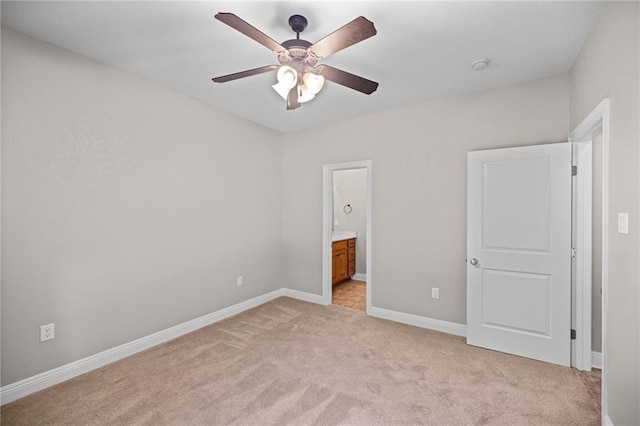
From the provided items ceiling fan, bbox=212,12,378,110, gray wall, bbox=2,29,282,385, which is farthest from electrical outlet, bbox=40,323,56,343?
ceiling fan, bbox=212,12,378,110

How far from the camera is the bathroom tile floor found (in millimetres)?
4207

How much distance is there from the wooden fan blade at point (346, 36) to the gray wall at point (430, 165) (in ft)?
6.71

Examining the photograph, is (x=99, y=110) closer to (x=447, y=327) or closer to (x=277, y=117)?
(x=277, y=117)

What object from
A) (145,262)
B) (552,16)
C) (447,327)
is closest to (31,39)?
(145,262)

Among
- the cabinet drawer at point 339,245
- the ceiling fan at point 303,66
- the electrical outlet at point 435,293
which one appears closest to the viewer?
the ceiling fan at point 303,66

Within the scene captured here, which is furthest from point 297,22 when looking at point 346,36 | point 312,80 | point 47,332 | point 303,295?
point 303,295

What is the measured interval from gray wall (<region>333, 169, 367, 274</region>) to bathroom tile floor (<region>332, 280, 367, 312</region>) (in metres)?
0.53

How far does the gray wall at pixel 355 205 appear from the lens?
5.78m

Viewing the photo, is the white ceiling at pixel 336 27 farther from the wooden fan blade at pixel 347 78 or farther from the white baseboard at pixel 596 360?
the white baseboard at pixel 596 360

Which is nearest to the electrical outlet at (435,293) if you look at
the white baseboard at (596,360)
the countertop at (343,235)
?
the white baseboard at (596,360)

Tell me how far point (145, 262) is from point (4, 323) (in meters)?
1.00

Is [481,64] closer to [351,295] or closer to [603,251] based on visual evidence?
[603,251]

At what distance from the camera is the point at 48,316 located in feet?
7.39

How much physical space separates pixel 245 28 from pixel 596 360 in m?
3.63
